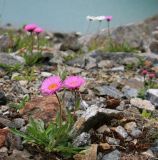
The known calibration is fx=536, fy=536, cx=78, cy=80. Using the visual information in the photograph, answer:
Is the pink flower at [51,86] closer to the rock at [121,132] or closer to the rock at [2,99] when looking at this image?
the rock at [121,132]

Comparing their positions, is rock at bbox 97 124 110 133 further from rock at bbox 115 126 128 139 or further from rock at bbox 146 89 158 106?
rock at bbox 146 89 158 106

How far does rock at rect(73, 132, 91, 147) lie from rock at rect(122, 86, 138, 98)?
219 cm

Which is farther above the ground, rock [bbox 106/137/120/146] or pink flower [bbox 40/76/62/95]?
pink flower [bbox 40/76/62/95]

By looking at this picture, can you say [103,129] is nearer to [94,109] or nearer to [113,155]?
[94,109]

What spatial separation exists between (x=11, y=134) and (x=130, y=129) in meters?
1.14

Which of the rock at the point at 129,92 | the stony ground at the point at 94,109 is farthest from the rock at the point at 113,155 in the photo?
the rock at the point at 129,92

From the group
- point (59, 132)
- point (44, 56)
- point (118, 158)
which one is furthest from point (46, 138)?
point (44, 56)

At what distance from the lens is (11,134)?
452cm

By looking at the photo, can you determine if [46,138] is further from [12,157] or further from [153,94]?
[153,94]

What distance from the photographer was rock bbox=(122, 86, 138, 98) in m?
6.82

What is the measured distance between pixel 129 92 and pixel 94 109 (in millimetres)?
2155

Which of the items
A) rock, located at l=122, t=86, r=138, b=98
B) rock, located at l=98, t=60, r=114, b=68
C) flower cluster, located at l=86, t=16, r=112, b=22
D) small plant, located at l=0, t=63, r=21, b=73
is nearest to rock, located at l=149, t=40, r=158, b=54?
flower cluster, located at l=86, t=16, r=112, b=22

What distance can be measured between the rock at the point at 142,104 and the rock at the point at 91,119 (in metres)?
1.11

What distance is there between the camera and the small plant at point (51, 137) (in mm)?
4414
